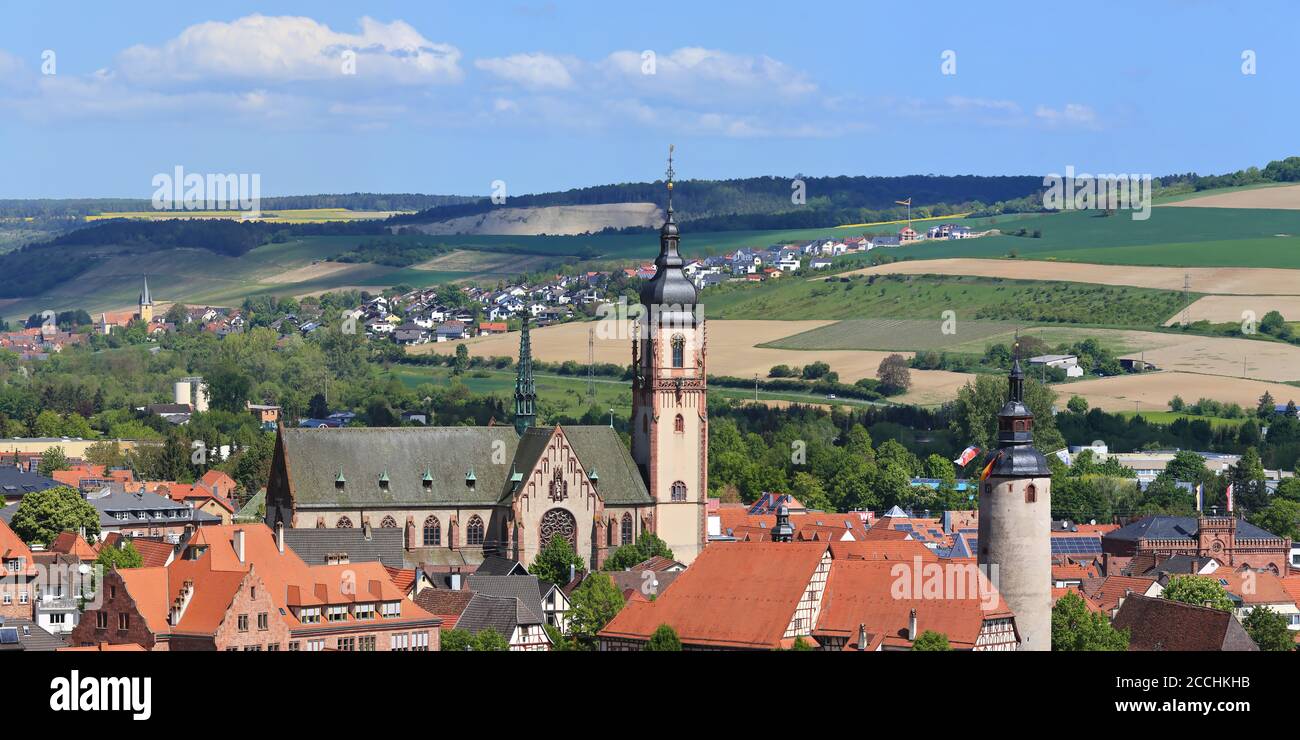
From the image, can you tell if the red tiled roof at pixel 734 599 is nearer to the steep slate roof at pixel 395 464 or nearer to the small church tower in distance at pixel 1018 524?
the small church tower in distance at pixel 1018 524

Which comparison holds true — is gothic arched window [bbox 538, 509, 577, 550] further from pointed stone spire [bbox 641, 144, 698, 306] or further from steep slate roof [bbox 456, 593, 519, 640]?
steep slate roof [bbox 456, 593, 519, 640]

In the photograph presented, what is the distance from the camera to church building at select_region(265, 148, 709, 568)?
122 m

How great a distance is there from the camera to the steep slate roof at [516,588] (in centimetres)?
9606

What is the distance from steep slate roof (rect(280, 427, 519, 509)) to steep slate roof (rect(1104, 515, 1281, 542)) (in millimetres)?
42638

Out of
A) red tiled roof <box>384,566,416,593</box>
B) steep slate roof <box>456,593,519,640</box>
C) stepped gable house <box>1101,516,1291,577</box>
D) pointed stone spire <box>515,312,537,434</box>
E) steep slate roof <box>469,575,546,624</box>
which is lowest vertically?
stepped gable house <box>1101,516,1291,577</box>

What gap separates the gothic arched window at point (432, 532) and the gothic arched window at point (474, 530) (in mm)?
1413

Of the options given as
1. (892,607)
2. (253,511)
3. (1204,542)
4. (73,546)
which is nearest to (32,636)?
(892,607)

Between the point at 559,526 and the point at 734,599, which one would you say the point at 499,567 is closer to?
the point at 559,526

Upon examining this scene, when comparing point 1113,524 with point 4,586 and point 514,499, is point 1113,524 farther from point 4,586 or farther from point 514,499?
point 4,586

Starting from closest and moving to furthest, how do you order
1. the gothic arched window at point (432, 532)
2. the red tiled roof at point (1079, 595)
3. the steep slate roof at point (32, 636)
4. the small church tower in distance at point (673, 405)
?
1. the steep slate roof at point (32, 636)
2. the red tiled roof at point (1079, 595)
3. the gothic arched window at point (432, 532)
4. the small church tower in distance at point (673, 405)

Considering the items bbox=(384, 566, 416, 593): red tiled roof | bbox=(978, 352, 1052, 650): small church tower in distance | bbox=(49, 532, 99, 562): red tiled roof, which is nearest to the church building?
bbox=(49, 532, 99, 562): red tiled roof

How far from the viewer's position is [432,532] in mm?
124375

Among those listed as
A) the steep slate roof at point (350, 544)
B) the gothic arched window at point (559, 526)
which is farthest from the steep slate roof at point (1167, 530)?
the steep slate roof at point (350, 544)
